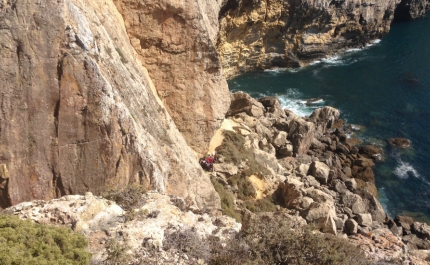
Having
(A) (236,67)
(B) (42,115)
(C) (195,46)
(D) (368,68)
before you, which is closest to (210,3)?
(C) (195,46)

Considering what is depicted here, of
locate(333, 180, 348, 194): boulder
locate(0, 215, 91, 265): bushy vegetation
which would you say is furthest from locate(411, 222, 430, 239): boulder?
locate(0, 215, 91, 265): bushy vegetation

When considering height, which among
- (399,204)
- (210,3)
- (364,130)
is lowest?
(399,204)

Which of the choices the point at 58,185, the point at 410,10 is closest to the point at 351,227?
the point at 58,185

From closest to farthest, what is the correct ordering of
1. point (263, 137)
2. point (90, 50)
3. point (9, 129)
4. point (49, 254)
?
point (49, 254) < point (9, 129) < point (90, 50) < point (263, 137)

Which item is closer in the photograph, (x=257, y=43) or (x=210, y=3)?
(x=210, y=3)

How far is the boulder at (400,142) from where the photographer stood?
4084 cm

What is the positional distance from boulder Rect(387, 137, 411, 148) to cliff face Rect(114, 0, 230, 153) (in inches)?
949

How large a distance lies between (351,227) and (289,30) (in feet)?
134

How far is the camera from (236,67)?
189ft

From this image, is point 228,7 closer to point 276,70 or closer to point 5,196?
point 276,70

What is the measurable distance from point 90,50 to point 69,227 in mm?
6266

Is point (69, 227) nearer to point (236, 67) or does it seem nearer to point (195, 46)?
point (195, 46)

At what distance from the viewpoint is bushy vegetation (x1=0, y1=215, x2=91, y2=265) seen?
850 centimetres

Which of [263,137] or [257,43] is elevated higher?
[257,43]
